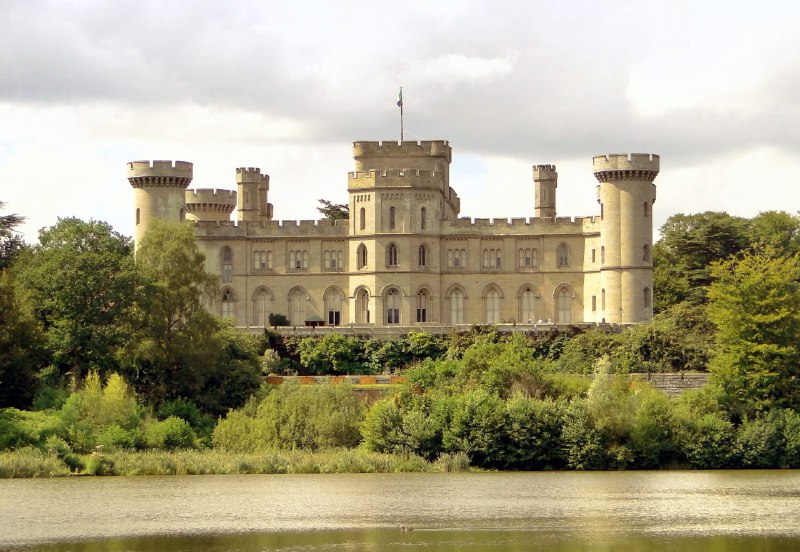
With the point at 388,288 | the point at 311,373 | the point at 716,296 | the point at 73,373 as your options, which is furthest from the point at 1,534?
the point at 388,288

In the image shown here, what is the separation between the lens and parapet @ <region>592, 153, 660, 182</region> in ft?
Result: 249

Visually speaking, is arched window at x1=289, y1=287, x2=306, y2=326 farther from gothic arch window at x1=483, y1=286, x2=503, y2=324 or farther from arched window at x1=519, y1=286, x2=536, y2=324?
arched window at x1=519, y1=286, x2=536, y2=324

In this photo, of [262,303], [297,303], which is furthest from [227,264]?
[297,303]

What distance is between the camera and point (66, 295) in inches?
2238

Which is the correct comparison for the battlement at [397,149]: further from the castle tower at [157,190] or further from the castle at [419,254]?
the castle tower at [157,190]

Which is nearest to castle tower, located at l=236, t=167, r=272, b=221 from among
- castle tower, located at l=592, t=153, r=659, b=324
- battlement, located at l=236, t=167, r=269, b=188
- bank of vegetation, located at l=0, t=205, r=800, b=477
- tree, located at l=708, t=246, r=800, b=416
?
battlement, located at l=236, t=167, r=269, b=188

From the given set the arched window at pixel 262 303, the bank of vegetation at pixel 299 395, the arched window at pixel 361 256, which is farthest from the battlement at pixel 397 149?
the bank of vegetation at pixel 299 395

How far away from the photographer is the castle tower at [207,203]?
8312cm

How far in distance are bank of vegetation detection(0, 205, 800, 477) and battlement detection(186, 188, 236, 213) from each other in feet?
64.2

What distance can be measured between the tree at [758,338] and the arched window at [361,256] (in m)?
24.5

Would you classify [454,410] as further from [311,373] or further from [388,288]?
[388,288]

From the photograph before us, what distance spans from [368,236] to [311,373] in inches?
424

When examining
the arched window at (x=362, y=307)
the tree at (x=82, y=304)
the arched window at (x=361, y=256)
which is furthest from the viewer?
the arched window at (x=361, y=256)

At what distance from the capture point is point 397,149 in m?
79.4
